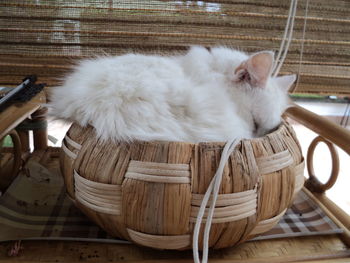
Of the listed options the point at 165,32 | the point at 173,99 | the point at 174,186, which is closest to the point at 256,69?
the point at 173,99

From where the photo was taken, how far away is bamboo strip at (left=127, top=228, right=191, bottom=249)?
Answer: 0.43 metres

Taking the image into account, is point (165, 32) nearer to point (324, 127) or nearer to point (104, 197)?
point (324, 127)

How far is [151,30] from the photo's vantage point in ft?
3.41

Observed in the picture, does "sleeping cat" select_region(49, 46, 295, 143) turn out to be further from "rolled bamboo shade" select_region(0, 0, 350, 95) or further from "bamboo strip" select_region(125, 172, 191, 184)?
"rolled bamboo shade" select_region(0, 0, 350, 95)

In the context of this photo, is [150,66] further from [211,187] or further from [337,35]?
[337,35]

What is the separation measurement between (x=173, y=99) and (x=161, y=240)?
0.67 feet

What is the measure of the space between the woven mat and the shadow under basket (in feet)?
0.39

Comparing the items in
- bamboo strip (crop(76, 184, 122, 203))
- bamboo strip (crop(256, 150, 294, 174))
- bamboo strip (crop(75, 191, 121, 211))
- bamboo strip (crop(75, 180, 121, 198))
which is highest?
bamboo strip (crop(256, 150, 294, 174))

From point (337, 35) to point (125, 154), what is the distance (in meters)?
0.98

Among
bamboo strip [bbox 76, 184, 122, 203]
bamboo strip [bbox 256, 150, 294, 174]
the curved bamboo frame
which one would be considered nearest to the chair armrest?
the curved bamboo frame

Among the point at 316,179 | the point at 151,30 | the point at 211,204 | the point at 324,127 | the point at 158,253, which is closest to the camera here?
the point at 211,204

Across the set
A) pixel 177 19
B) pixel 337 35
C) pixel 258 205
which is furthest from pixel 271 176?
pixel 337 35

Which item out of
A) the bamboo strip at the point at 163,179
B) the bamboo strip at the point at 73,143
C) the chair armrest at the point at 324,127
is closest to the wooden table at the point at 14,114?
the bamboo strip at the point at 73,143

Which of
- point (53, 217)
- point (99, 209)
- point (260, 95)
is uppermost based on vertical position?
point (260, 95)
